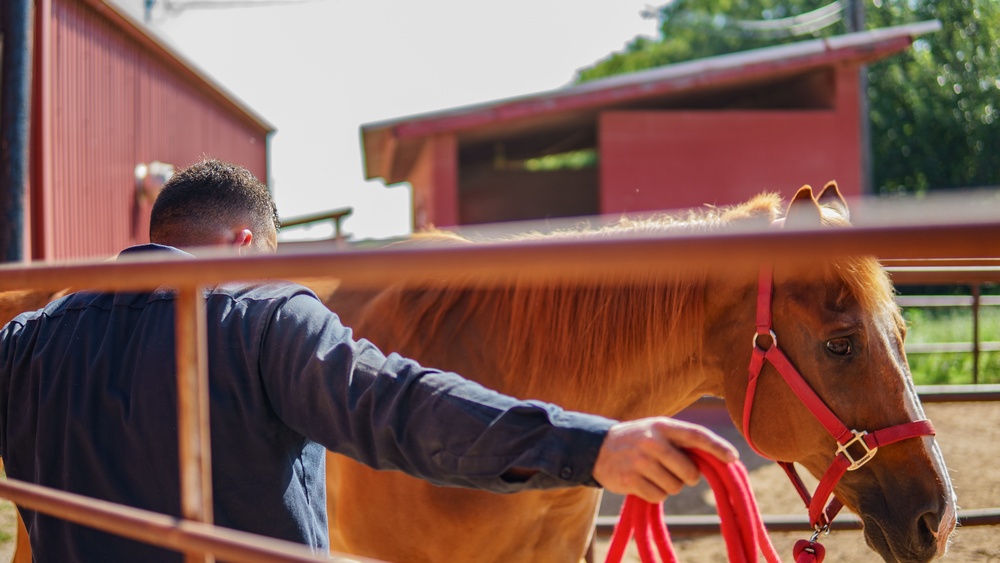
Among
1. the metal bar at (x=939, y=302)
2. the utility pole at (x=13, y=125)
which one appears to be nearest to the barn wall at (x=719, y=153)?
the metal bar at (x=939, y=302)

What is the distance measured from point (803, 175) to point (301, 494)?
9.35 metres

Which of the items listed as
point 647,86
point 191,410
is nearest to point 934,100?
point 647,86

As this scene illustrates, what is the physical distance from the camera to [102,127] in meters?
7.46

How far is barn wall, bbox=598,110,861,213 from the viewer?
31.1ft

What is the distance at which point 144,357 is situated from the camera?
129cm

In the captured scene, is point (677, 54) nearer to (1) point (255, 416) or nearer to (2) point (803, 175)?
(2) point (803, 175)

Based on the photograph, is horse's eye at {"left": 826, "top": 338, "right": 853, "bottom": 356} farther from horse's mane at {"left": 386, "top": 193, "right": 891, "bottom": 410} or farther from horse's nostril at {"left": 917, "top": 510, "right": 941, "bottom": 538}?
horse's nostril at {"left": 917, "top": 510, "right": 941, "bottom": 538}

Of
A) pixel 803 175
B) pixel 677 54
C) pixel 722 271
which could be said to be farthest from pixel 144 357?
pixel 677 54

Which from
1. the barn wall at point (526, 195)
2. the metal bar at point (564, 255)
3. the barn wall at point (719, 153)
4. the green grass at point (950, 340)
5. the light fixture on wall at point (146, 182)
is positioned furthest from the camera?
the barn wall at point (526, 195)

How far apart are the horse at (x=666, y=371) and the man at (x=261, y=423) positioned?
798 mm

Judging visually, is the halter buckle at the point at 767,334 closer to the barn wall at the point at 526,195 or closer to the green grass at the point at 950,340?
the green grass at the point at 950,340

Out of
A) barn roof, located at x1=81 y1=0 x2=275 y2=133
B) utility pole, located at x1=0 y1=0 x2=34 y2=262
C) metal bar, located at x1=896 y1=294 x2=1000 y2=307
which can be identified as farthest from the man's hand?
barn roof, located at x1=81 y1=0 x2=275 y2=133

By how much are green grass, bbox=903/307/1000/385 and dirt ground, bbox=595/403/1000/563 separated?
55 cm

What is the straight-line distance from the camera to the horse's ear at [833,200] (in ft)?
7.41
